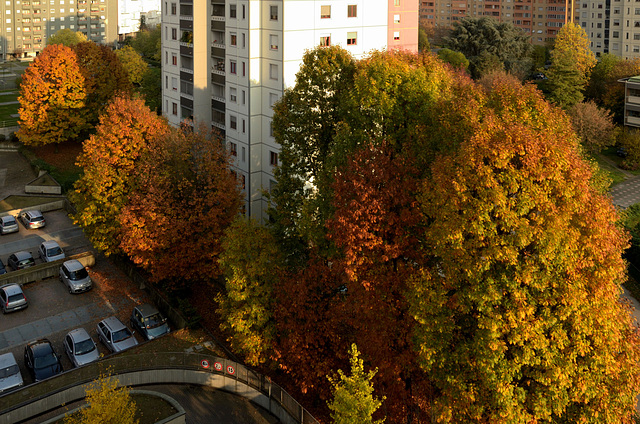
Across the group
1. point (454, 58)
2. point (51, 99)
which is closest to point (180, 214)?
point (51, 99)

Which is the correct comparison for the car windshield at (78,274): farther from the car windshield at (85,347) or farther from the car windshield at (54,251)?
the car windshield at (85,347)

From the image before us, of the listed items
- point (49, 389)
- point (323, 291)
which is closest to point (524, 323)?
point (323, 291)

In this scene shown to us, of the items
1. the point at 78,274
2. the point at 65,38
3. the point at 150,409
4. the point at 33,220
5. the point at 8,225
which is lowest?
the point at 150,409

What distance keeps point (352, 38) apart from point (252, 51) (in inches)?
310

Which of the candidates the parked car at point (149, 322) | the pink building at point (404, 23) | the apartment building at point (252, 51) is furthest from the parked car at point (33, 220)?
the pink building at point (404, 23)

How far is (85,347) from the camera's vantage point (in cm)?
3447

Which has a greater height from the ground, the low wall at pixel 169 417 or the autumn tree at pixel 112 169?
the autumn tree at pixel 112 169

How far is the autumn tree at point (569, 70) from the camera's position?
3396 inches

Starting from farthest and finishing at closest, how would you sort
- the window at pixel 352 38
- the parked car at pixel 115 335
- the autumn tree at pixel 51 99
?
the autumn tree at pixel 51 99 → the window at pixel 352 38 → the parked car at pixel 115 335

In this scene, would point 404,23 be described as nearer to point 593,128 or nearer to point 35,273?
point 593,128

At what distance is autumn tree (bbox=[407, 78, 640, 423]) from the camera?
21031mm

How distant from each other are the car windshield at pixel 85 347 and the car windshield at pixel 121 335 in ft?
4.05

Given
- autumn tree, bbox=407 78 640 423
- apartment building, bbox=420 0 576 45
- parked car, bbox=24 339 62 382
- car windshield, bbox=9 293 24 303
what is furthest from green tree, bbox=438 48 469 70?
autumn tree, bbox=407 78 640 423

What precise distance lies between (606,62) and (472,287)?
8406 cm
